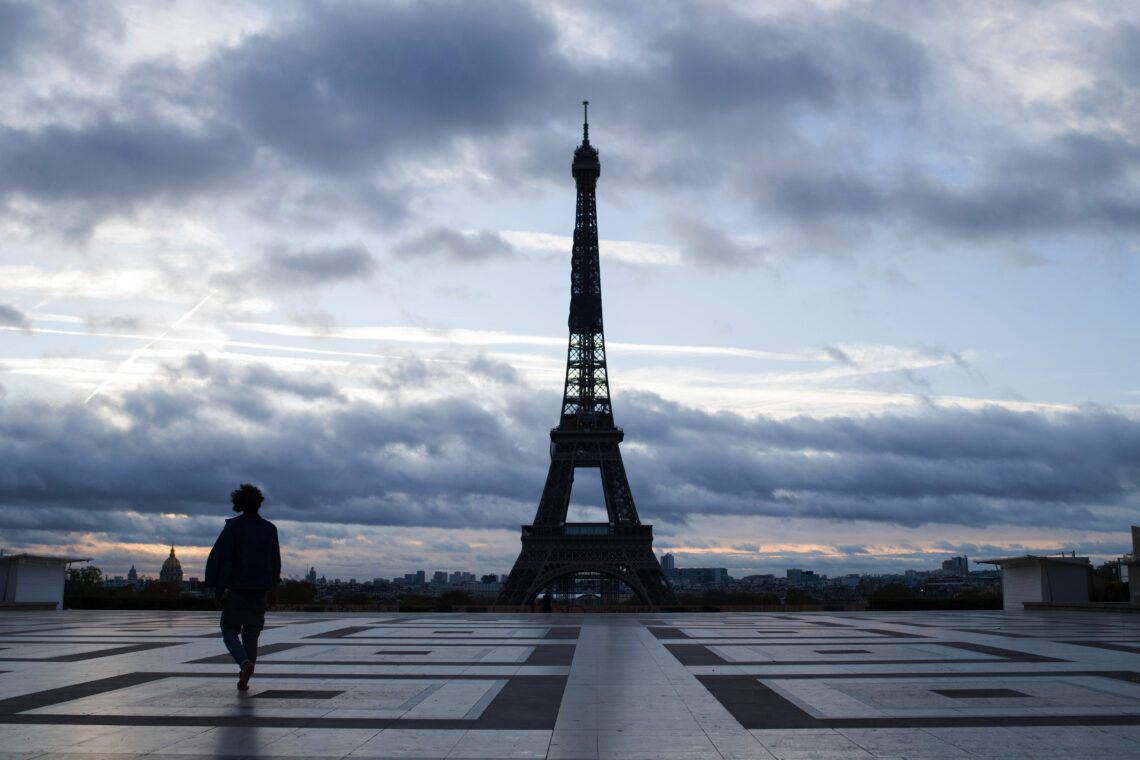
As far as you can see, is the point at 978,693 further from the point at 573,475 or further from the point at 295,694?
the point at 573,475

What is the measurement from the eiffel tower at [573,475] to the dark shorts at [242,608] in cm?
5588

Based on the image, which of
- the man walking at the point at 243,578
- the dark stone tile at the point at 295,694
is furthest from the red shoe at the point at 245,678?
the dark stone tile at the point at 295,694

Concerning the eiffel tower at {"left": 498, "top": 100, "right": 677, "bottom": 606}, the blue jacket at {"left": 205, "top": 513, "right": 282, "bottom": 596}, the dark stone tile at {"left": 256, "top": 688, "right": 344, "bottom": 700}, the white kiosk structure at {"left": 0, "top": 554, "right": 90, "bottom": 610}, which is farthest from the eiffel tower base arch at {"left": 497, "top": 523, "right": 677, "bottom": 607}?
the dark stone tile at {"left": 256, "top": 688, "right": 344, "bottom": 700}

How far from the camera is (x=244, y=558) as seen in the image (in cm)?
934

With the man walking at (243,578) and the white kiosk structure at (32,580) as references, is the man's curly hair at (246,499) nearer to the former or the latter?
the man walking at (243,578)

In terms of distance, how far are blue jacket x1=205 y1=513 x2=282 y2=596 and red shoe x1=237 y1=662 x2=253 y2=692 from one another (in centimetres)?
78

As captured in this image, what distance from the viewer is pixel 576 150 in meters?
81.2

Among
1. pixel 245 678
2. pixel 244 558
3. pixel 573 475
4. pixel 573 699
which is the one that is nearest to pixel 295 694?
pixel 245 678

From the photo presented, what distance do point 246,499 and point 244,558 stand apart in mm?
691

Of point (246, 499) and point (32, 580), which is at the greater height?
point (246, 499)

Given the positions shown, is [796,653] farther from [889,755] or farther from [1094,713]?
[889,755]

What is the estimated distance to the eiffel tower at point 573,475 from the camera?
216 ft

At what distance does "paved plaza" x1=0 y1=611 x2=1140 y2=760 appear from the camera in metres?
6.19

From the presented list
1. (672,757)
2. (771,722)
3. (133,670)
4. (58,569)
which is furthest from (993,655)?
(58,569)
